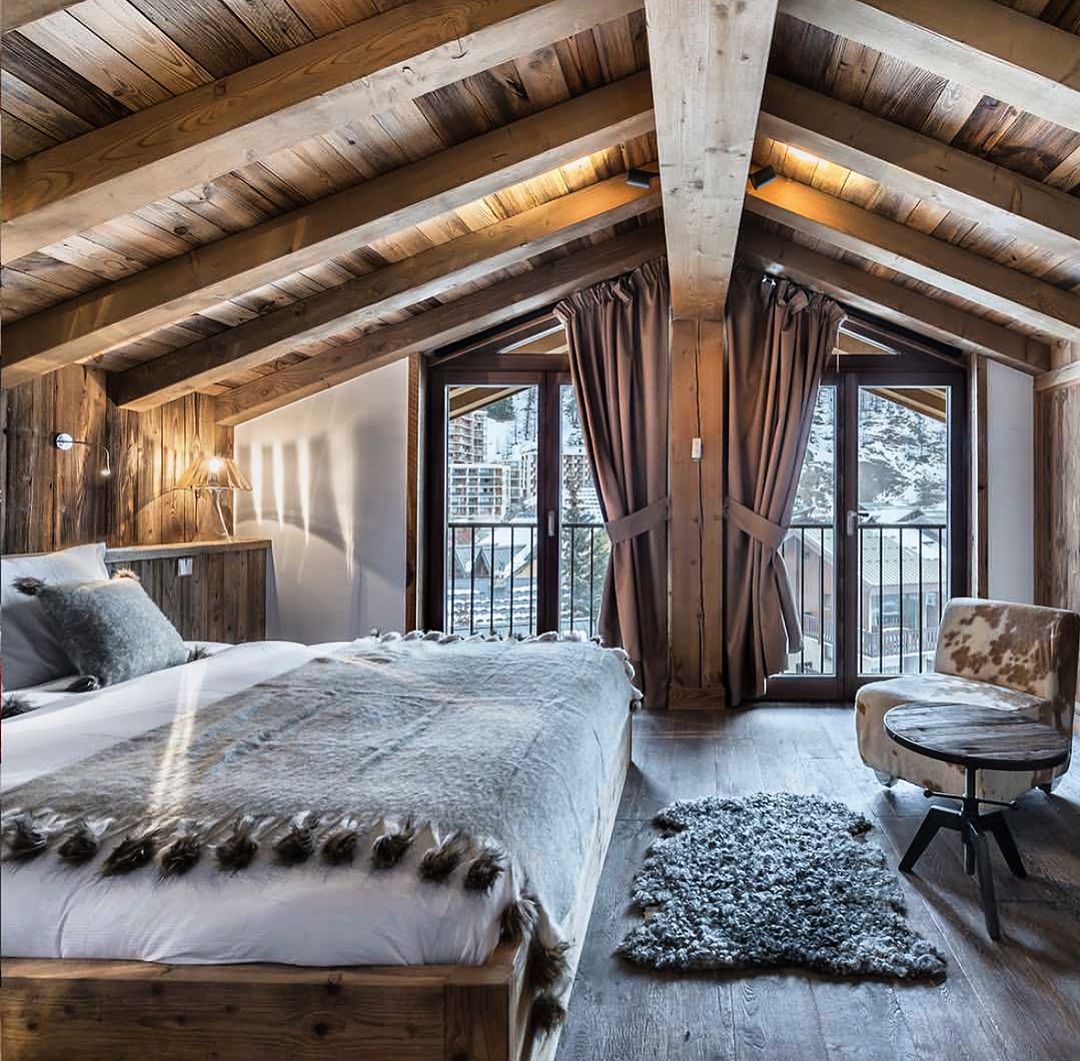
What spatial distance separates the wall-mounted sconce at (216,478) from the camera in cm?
390

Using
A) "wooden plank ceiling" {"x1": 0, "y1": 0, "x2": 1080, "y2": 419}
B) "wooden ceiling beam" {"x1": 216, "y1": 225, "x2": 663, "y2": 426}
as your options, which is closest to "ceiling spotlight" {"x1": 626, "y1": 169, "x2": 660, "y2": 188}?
"wooden plank ceiling" {"x1": 0, "y1": 0, "x2": 1080, "y2": 419}

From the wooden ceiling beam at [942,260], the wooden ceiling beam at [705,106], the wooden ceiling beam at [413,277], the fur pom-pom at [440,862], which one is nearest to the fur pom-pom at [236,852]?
the fur pom-pom at [440,862]

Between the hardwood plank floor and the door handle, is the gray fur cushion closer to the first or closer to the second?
the hardwood plank floor

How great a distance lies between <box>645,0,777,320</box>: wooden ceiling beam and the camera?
5.82 feet

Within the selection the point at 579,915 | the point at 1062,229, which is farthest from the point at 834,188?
the point at 579,915

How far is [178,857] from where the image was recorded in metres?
1.30

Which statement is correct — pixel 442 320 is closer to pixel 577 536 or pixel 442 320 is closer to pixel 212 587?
pixel 577 536

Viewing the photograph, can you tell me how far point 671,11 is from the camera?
5.71 ft

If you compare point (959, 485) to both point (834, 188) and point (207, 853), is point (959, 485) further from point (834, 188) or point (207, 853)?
point (207, 853)

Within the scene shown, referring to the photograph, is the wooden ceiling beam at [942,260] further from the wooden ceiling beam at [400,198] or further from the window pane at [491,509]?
the window pane at [491,509]

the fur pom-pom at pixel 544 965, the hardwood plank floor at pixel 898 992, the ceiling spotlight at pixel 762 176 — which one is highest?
the ceiling spotlight at pixel 762 176

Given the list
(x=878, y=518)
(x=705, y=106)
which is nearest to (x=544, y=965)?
(x=705, y=106)

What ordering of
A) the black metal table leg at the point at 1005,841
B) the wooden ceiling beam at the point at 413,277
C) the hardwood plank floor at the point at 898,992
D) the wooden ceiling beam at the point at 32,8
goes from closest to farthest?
the wooden ceiling beam at the point at 32,8, the hardwood plank floor at the point at 898,992, the black metal table leg at the point at 1005,841, the wooden ceiling beam at the point at 413,277

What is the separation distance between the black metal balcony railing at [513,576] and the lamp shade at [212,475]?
1300 millimetres
